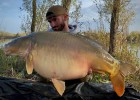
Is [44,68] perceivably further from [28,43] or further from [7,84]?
[7,84]

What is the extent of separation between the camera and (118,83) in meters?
2.75

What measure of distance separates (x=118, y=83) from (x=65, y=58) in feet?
1.40

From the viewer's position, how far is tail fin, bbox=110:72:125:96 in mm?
2736

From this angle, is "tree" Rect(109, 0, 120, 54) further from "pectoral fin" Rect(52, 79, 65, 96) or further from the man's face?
"pectoral fin" Rect(52, 79, 65, 96)

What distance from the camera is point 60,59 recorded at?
271 centimetres

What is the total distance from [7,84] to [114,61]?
1.18 m

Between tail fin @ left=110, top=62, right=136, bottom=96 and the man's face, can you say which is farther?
the man's face

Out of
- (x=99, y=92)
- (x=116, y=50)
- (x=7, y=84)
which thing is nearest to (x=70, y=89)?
(x=99, y=92)

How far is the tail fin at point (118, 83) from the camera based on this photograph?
8.98 feet

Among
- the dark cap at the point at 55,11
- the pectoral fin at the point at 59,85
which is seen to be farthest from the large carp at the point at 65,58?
the dark cap at the point at 55,11

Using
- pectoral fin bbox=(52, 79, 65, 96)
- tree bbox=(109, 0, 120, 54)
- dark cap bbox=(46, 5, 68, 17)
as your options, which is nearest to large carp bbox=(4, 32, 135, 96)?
pectoral fin bbox=(52, 79, 65, 96)

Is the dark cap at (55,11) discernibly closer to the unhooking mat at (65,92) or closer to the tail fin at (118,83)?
the unhooking mat at (65,92)

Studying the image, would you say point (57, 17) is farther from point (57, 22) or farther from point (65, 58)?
point (65, 58)

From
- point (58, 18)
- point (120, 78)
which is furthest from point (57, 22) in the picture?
point (120, 78)
